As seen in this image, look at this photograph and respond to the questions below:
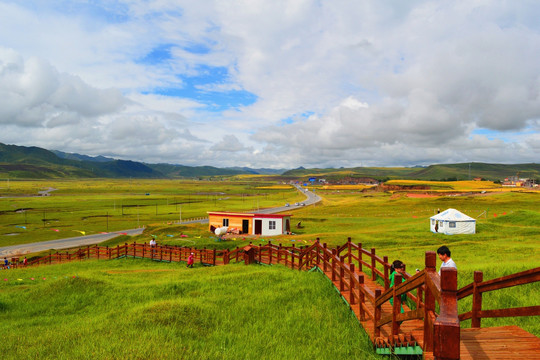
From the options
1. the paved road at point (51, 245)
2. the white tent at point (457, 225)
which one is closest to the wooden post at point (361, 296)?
the white tent at point (457, 225)

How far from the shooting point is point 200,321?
929cm

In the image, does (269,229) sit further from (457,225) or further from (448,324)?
(448,324)

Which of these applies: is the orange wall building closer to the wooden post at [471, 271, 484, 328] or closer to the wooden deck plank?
the wooden post at [471, 271, 484, 328]

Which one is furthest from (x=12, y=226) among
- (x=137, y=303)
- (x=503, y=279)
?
(x=503, y=279)

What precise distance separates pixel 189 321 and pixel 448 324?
714 centimetres

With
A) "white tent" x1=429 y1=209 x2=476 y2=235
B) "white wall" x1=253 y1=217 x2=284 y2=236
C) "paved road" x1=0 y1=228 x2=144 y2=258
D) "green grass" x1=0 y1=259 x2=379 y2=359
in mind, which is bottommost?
"paved road" x1=0 y1=228 x2=144 y2=258

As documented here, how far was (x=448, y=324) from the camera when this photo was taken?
12.4ft

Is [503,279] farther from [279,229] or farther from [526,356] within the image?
[279,229]

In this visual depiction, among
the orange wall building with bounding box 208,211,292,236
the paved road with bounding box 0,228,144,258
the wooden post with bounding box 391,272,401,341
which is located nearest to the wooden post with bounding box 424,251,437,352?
the wooden post with bounding box 391,272,401,341

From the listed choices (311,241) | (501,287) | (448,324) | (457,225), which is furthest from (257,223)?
(448,324)

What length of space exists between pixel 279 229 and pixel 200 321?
40.9 m

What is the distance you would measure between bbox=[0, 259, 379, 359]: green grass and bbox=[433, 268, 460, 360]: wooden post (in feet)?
11.3

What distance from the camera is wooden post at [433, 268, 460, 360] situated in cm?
376

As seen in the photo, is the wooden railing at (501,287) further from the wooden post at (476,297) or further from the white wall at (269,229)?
the white wall at (269,229)
